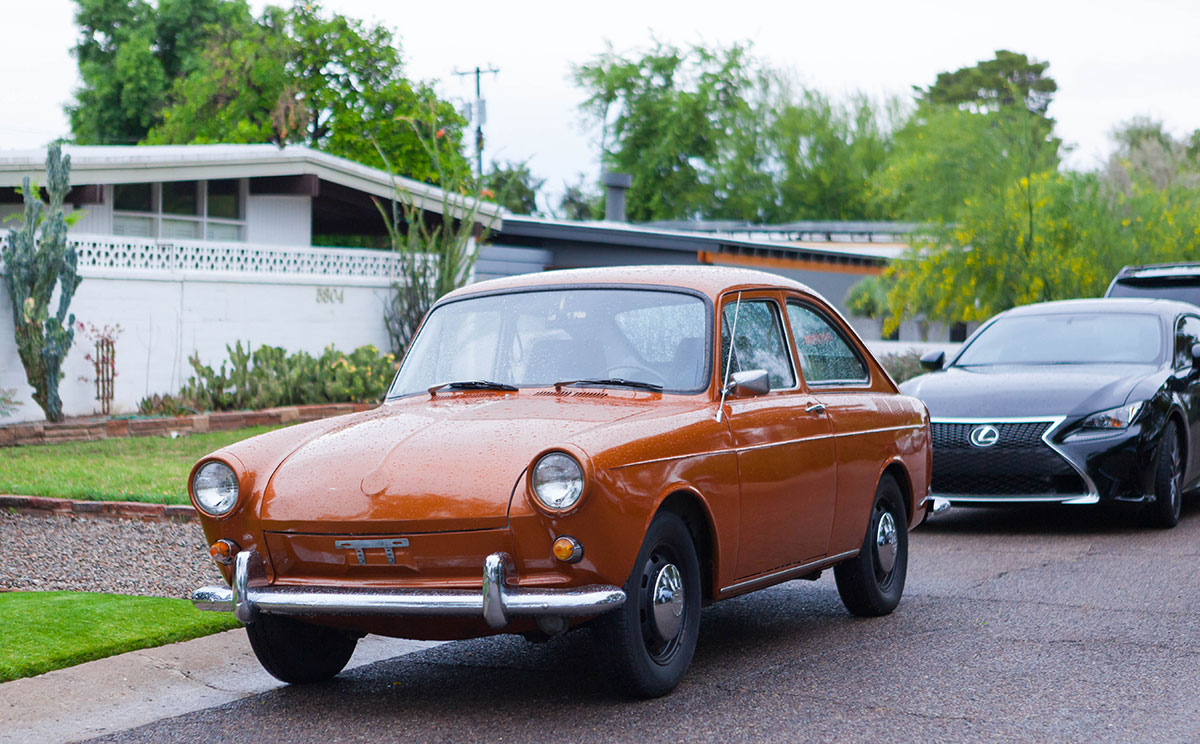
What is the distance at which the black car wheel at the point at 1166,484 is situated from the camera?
9.91m

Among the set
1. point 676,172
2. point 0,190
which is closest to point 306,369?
point 0,190

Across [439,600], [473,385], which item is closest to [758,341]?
[473,385]

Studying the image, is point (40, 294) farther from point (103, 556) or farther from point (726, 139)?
point (726, 139)

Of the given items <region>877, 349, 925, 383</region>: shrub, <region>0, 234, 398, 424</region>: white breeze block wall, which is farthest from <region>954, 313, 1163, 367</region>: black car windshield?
<region>877, 349, 925, 383</region>: shrub

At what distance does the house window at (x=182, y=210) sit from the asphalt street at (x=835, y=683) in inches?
590

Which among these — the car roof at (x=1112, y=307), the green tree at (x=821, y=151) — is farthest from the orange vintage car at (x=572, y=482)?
the green tree at (x=821, y=151)

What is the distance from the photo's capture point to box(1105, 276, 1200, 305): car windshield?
14.5m

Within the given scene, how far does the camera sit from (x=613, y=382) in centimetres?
589

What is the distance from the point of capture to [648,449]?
5219 millimetres

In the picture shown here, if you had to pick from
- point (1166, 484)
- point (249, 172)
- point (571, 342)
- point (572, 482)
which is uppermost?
point (249, 172)

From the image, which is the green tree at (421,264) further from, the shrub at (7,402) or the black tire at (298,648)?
the black tire at (298,648)

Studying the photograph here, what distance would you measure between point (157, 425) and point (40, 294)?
5.85ft

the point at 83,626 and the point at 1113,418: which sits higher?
the point at 1113,418

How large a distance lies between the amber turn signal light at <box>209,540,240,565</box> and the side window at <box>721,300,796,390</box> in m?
2.10
